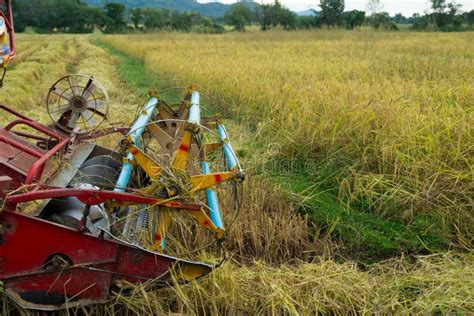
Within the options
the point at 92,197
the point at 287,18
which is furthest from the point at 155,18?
the point at 92,197

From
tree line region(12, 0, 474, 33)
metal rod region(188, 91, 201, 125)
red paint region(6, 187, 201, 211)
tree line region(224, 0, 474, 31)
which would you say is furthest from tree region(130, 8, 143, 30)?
red paint region(6, 187, 201, 211)

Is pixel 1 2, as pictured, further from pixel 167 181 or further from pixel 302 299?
pixel 302 299

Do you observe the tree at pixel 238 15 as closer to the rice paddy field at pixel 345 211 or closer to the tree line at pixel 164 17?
the tree line at pixel 164 17

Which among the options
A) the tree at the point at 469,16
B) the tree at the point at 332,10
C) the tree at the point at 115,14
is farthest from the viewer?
the tree at the point at 115,14

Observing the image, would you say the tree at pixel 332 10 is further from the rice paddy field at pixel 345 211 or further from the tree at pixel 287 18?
the rice paddy field at pixel 345 211

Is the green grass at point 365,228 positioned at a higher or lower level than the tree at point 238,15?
lower

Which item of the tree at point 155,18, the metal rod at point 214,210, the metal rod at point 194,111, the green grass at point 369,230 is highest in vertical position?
the tree at point 155,18

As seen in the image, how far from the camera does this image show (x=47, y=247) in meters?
2.38

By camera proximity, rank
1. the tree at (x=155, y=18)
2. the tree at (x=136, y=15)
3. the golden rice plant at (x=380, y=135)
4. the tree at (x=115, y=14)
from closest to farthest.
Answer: the golden rice plant at (x=380, y=135), the tree at (x=155, y=18), the tree at (x=115, y=14), the tree at (x=136, y=15)

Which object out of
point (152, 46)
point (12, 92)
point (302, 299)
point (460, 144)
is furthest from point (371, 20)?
point (302, 299)

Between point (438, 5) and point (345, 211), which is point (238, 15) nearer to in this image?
point (438, 5)

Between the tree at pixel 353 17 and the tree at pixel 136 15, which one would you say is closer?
the tree at pixel 353 17

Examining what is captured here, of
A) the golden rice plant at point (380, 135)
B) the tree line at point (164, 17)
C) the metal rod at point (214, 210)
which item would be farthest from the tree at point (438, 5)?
the metal rod at point (214, 210)

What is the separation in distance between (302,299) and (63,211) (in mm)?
1403
